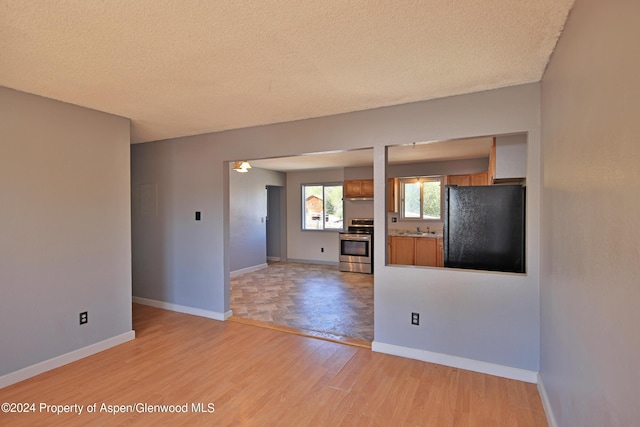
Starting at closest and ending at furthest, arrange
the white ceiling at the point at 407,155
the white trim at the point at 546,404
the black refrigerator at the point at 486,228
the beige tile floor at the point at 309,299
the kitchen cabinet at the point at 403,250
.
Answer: the white trim at the point at 546,404 < the black refrigerator at the point at 486,228 < the beige tile floor at the point at 309,299 < the white ceiling at the point at 407,155 < the kitchen cabinet at the point at 403,250

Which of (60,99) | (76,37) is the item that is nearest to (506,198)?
(76,37)

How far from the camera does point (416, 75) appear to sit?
7.96 feet

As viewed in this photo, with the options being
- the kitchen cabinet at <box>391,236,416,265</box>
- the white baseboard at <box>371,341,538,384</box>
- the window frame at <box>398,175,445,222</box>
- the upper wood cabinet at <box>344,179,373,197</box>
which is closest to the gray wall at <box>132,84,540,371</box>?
the white baseboard at <box>371,341,538,384</box>

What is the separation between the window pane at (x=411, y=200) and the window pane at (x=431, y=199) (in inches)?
5.2

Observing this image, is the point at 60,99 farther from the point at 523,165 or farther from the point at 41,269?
the point at 523,165

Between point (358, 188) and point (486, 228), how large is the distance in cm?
447

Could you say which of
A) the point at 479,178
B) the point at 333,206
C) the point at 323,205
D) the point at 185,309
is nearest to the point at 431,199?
the point at 479,178

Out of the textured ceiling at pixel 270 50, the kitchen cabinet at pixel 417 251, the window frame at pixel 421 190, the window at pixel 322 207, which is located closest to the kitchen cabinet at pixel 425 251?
the kitchen cabinet at pixel 417 251

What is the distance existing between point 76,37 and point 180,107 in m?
1.27

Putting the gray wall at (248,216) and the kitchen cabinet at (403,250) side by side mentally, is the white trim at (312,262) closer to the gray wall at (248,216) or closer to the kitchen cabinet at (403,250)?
the gray wall at (248,216)

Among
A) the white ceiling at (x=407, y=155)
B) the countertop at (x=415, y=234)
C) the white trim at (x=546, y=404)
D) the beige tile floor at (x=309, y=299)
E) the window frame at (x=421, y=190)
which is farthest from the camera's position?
the window frame at (x=421, y=190)

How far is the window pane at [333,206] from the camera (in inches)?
320

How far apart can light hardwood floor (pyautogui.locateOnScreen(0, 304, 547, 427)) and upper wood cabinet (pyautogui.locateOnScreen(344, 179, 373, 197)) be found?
4438 mm

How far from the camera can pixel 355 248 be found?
723 cm
